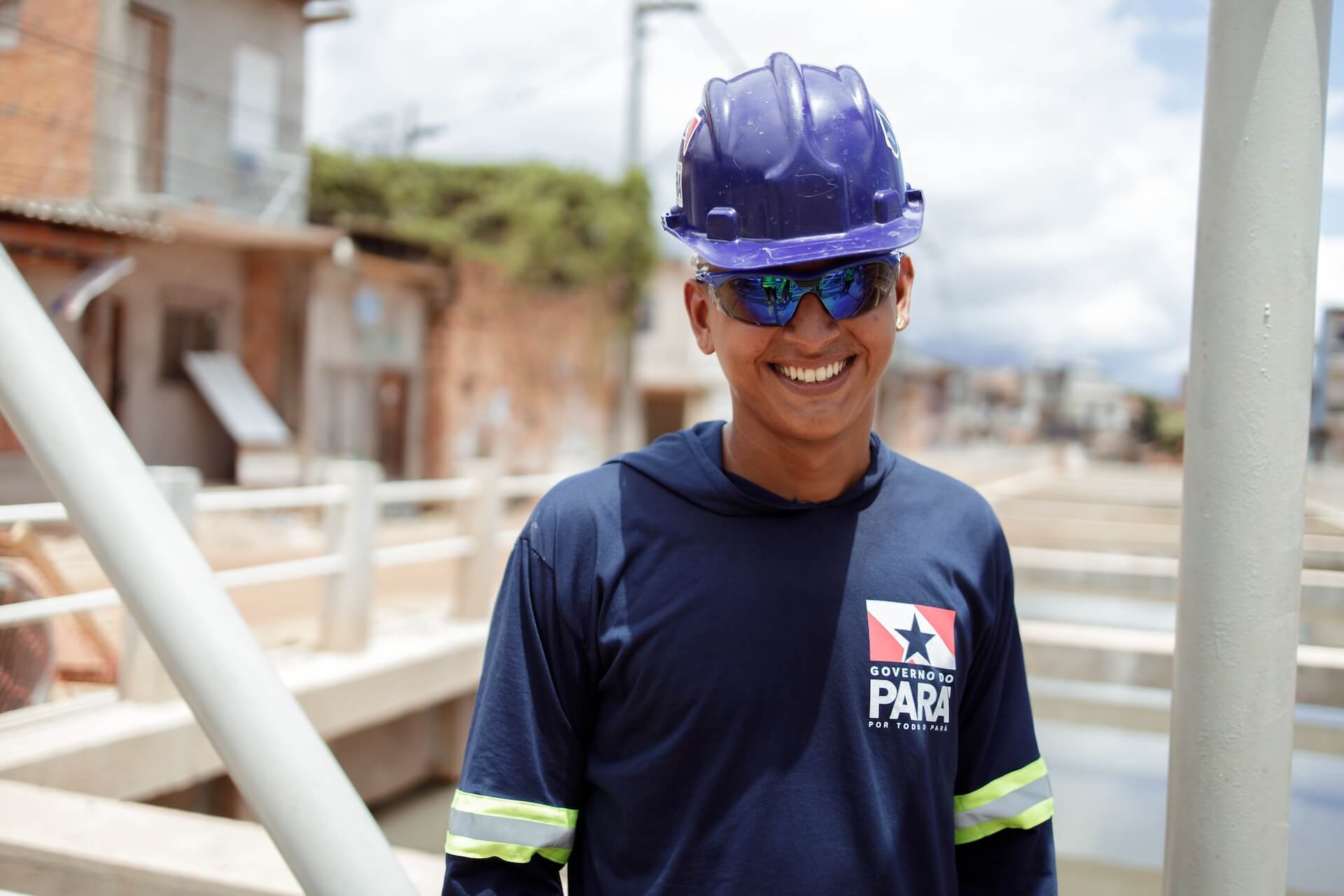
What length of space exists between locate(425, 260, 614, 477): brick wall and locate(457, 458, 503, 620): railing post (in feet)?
38.9

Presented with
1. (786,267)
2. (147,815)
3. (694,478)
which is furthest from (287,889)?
(786,267)

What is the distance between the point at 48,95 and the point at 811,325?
414 cm

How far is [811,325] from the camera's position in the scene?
1379 millimetres

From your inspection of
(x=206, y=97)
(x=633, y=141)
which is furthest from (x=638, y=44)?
(x=206, y=97)

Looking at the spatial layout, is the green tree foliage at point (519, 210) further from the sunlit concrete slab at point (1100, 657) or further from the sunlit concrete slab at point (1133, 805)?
the sunlit concrete slab at point (1100, 657)

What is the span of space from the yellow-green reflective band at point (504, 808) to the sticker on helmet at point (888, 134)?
0.93 meters

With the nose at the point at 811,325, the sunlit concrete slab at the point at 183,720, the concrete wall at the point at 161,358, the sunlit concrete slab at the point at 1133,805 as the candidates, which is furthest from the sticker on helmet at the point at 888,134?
the concrete wall at the point at 161,358

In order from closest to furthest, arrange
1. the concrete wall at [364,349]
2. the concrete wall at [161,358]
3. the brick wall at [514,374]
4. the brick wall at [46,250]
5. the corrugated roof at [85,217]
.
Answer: the brick wall at [46,250] → the corrugated roof at [85,217] → the concrete wall at [161,358] → the concrete wall at [364,349] → the brick wall at [514,374]

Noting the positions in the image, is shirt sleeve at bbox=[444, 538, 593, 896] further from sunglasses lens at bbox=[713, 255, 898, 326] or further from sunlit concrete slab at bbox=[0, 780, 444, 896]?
sunlit concrete slab at bbox=[0, 780, 444, 896]

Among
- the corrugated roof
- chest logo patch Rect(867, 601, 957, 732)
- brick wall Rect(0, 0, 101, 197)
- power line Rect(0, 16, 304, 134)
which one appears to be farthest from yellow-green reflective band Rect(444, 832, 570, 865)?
the corrugated roof

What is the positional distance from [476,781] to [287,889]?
1036 millimetres

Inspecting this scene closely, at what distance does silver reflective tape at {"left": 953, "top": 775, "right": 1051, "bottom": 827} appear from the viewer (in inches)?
57.5

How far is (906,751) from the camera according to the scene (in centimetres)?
134

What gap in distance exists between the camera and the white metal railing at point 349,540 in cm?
390
